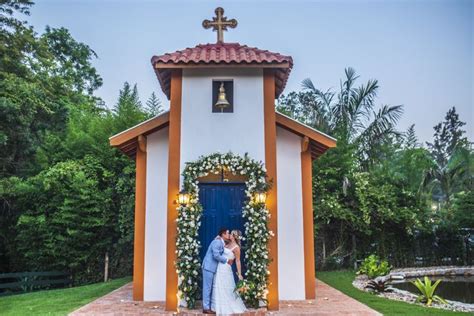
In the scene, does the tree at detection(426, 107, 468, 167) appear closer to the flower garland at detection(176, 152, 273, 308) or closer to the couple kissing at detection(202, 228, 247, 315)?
the flower garland at detection(176, 152, 273, 308)

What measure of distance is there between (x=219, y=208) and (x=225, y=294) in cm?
170

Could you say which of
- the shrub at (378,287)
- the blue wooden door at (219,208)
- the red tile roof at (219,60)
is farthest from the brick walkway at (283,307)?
the red tile roof at (219,60)

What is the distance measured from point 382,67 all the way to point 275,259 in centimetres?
1329

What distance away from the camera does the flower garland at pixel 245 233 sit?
6961 millimetres

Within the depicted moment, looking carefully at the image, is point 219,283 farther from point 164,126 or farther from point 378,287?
point 378,287

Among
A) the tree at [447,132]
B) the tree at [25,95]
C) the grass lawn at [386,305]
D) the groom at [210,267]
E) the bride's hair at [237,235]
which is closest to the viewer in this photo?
the groom at [210,267]

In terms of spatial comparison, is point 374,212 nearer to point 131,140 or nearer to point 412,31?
point 412,31

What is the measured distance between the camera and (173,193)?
7.36 meters

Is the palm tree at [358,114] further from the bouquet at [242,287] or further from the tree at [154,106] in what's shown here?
the bouquet at [242,287]

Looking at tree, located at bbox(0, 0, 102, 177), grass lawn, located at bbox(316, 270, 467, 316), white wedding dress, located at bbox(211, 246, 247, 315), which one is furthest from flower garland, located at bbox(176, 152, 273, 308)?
tree, located at bbox(0, 0, 102, 177)

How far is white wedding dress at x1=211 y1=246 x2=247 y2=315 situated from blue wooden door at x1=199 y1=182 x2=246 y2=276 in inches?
33.5

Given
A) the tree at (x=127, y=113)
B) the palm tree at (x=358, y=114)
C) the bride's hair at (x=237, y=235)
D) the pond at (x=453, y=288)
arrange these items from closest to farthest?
the bride's hair at (x=237, y=235), the pond at (x=453, y=288), the tree at (x=127, y=113), the palm tree at (x=358, y=114)

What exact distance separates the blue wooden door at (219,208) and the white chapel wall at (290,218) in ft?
3.61

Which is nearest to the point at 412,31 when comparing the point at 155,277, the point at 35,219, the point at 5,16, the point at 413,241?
the point at 413,241
